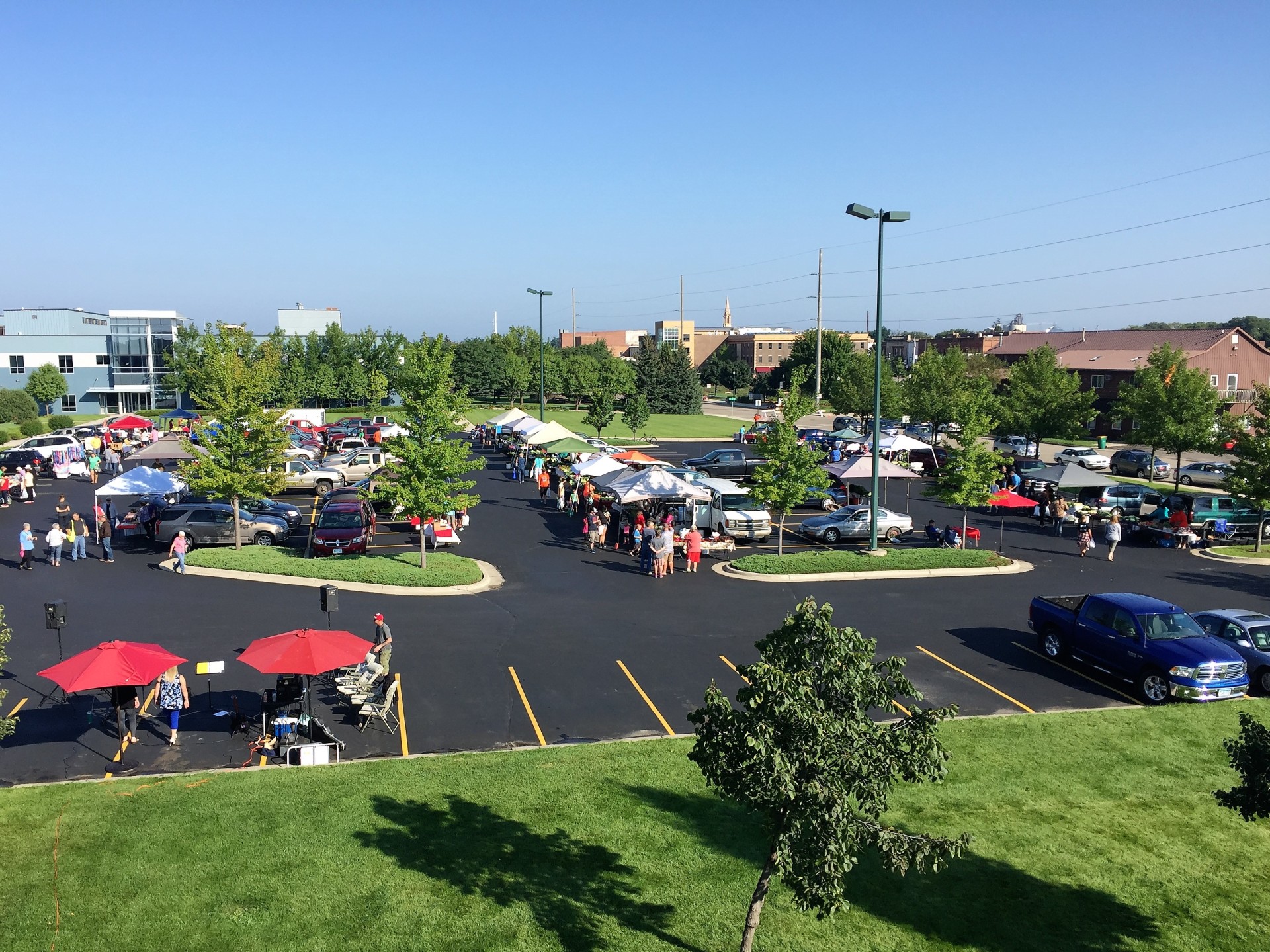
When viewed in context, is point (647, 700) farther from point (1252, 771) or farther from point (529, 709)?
point (1252, 771)

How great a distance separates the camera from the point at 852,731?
289 inches

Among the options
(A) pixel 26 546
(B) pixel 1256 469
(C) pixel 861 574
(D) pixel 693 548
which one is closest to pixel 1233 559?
(B) pixel 1256 469

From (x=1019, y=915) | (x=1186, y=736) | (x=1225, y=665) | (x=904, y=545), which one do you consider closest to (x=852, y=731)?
(x=1019, y=915)

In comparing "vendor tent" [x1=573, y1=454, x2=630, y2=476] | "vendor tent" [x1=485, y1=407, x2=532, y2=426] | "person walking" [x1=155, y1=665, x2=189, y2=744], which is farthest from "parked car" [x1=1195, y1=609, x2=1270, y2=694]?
"vendor tent" [x1=485, y1=407, x2=532, y2=426]

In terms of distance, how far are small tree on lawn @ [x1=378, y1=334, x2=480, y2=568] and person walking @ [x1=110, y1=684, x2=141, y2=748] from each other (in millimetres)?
10639

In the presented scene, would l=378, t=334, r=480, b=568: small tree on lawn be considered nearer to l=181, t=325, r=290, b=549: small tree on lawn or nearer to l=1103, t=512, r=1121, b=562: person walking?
l=181, t=325, r=290, b=549: small tree on lawn

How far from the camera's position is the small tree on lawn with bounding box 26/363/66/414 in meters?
82.8

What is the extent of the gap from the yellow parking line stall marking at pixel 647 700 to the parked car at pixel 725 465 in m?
30.2

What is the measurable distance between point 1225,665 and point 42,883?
17862 millimetres

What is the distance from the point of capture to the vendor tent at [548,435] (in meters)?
43.0

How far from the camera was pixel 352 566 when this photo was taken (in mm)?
24906

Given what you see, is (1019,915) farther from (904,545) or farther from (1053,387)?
(1053,387)

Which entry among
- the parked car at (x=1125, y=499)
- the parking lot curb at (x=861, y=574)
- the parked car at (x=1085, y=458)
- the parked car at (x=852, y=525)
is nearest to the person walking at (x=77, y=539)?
the parking lot curb at (x=861, y=574)

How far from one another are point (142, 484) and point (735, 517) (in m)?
19.1
